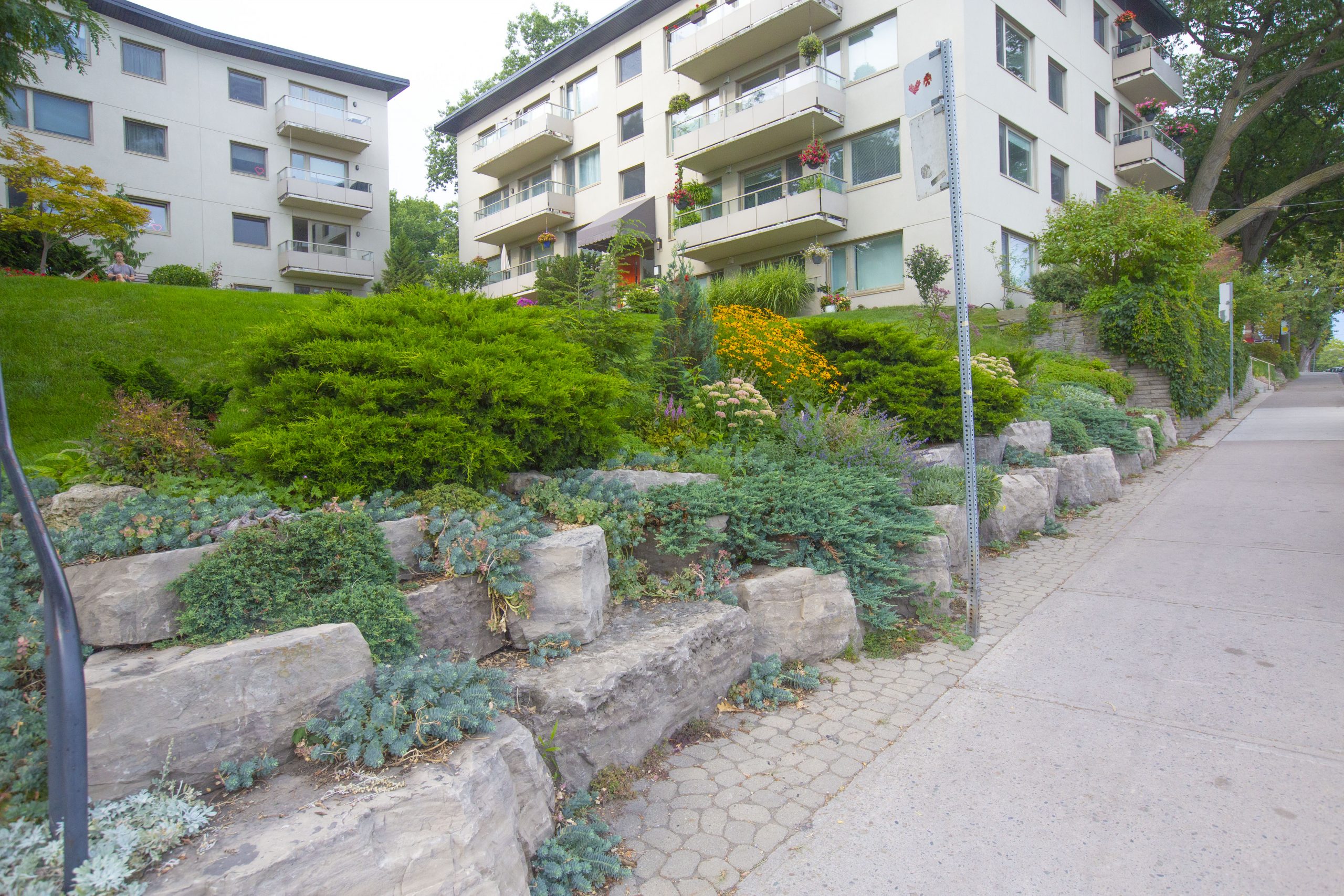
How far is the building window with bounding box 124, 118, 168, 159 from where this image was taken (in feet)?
77.7

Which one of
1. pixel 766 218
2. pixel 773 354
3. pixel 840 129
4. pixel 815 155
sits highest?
pixel 840 129

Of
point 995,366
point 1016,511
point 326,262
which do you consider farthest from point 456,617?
point 326,262

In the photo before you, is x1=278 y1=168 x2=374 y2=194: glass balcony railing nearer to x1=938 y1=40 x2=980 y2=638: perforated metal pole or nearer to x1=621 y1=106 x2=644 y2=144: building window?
x1=621 y1=106 x2=644 y2=144: building window

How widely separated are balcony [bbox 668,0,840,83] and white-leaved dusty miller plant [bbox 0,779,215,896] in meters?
21.5

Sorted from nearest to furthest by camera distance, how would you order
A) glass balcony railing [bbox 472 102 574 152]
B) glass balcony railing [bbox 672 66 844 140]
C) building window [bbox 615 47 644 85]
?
glass balcony railing [bbox 672 66 844 140] < building window [bbox 615 47 644 85] < glass balcony railing [bbox 472 102 574 152]

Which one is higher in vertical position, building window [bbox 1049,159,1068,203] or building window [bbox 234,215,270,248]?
building window [bbox 234,215,270,248]

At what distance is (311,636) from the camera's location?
265 cm

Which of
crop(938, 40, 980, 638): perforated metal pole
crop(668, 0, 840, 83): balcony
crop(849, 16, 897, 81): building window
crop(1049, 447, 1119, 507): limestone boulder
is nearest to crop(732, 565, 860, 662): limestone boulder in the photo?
crop(938, 40, 980, 638): perforated metal pole

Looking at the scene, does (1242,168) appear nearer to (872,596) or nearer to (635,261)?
(635,261)

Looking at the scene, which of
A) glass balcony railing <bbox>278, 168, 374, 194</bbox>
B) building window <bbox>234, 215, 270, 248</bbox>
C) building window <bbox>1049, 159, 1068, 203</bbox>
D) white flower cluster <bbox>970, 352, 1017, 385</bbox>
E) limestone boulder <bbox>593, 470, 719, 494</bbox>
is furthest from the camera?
glass balcony railing <bbox>278, 168, 374, 194</bbox>

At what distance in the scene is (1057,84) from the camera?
21391 mm

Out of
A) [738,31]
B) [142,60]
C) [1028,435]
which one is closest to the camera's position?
[1028,435]

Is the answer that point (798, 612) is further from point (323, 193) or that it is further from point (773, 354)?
point (323, 193)

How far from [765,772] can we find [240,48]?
3157cm
